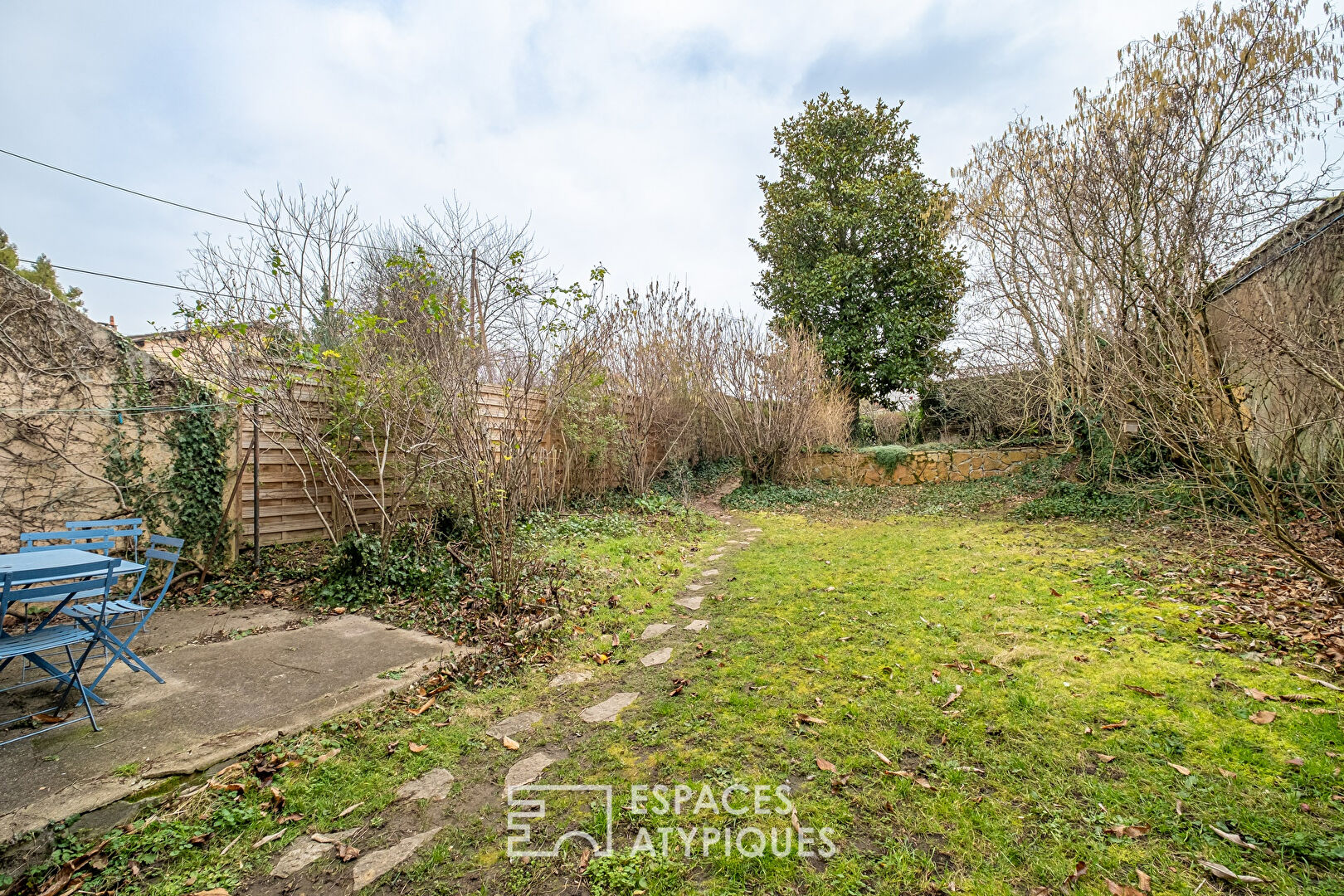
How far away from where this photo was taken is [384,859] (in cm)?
186

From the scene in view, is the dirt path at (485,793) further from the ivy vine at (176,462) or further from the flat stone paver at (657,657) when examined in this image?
the ivy vine at (176,462)

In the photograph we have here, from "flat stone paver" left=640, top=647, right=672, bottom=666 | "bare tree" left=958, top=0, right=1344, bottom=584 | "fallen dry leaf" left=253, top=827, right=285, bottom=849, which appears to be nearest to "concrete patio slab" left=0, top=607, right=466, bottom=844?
"fallen dry leaf" left=253, top=827, right=285, bottom=849

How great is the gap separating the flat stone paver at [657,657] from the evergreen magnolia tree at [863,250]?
11032mm

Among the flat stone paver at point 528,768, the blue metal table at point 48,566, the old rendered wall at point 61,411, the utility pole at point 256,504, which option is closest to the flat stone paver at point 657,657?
the flat stone paver at point 528,768

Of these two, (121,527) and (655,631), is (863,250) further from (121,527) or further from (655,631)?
(121,527)

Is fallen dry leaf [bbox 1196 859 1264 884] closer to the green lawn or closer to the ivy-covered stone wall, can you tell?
the green lawn

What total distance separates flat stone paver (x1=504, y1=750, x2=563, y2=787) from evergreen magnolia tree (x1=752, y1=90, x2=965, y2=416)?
12.3m

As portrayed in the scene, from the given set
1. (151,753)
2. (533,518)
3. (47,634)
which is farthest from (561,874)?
(533,518)

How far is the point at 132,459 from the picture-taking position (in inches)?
187

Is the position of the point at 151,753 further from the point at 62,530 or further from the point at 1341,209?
the point at 1341,209

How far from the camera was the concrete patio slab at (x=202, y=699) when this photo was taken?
2088 millimetres

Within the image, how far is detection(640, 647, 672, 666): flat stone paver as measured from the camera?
352cm

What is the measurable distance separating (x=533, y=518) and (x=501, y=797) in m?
4.76

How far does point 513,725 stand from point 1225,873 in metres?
2.87
